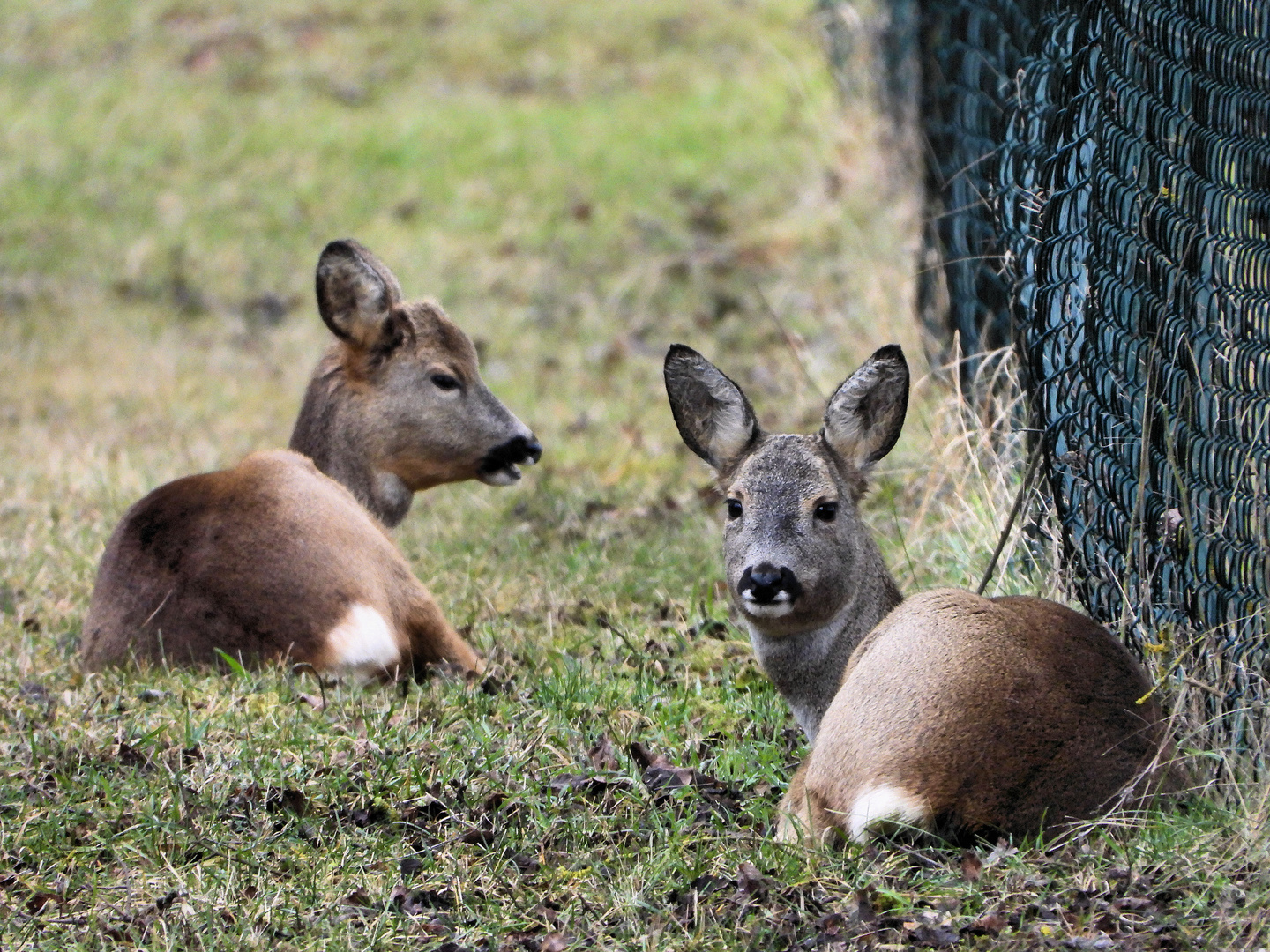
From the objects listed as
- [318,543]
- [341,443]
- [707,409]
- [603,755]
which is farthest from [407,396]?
[603,755]

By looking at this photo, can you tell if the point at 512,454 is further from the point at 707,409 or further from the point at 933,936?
the point at 933,936

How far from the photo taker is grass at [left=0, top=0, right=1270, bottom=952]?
3.72 meters

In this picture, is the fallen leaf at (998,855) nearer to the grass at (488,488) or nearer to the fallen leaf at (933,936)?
the grass at (488,488)

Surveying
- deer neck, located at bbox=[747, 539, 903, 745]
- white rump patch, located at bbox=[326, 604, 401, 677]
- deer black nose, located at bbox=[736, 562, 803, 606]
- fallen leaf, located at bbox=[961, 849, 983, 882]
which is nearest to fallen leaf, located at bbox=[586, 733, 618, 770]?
deer neck, located at bbox=[747, 539, 903, 745]

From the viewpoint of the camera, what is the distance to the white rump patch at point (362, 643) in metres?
5.22

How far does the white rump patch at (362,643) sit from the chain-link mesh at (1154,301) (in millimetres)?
2032

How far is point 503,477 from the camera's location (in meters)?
6.52

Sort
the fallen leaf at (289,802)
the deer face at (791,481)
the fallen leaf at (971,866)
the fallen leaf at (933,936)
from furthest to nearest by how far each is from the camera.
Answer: the deer face at (791,481) < the fallen leaf at (289,802) < the fallen leaf at (971,866) < the fallen leaf at (933,936)

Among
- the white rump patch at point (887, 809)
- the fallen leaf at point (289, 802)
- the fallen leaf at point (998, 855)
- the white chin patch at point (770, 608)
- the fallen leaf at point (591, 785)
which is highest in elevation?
the white chin patch at point (770, 608)

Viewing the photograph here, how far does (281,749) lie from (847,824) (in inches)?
64.5

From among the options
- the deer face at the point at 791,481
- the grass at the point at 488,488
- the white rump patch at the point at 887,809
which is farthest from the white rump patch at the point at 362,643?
the white rump patch at the point at 887,809

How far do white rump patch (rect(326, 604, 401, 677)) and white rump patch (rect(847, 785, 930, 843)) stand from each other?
1.99 m

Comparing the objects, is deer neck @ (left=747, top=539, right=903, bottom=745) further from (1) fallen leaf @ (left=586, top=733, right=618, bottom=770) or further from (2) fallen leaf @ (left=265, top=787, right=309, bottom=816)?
(2) fallen leaf @ (left=265, top=787, right=309, bottom=816)

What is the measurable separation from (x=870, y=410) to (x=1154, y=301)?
798 mm
